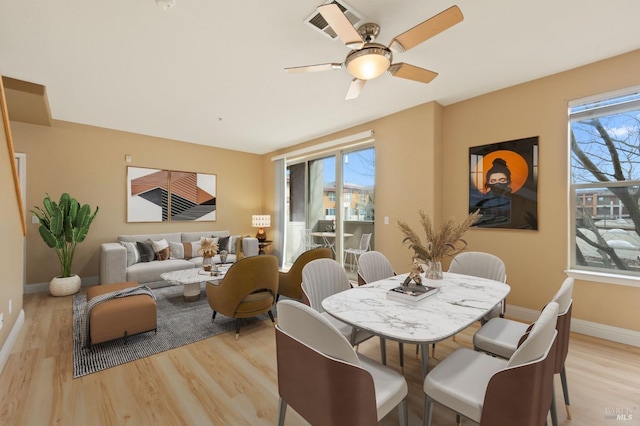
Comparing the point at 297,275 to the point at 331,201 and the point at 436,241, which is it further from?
the point at 331,201

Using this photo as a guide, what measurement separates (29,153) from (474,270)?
20.6 feet

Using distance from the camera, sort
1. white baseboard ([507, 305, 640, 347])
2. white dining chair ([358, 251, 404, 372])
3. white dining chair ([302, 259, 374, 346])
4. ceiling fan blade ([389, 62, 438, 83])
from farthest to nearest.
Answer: white baseboard ([507, 305, 640, 347]) < white dining chair ([358, 251, 404, 372]) < ceiling fan blade ([389, 62, 438, 83]) < white dining chair ([302, 259, 374, 346])

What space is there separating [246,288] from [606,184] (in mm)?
3739

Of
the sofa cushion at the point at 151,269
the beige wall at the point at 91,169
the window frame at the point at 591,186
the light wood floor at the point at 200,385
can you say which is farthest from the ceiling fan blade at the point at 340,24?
the beige wall at the point at 91,169

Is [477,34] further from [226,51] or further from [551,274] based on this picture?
[551,274]

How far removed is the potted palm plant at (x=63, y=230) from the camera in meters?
3.92

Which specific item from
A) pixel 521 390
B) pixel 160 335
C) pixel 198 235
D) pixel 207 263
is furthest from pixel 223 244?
pixel 521 390

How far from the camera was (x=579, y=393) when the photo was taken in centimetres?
194

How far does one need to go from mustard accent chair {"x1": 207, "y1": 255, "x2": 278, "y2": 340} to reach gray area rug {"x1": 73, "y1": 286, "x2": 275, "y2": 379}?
0.36 metres

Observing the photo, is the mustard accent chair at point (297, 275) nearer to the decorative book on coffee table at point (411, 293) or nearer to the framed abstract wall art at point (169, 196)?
the decorative book on coffee table at point (411, 293)

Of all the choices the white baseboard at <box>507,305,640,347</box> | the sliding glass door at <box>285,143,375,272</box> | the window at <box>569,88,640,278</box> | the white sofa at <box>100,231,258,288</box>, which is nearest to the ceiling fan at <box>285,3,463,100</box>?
the window at <box>569,88,640,278</box>

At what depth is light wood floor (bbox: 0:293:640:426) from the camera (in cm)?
172

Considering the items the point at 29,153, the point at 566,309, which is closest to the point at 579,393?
the point at 566,309

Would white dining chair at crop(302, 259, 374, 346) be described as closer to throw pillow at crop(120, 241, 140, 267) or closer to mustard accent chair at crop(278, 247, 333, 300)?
mustard accent chair at crop(278, 247, 333, 300)
